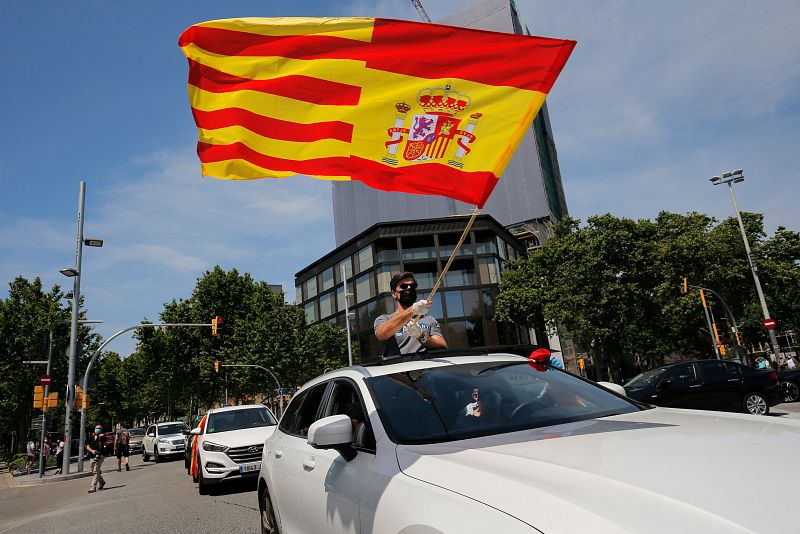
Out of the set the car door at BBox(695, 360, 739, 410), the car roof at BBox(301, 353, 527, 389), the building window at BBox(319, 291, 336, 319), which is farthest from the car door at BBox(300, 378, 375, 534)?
the building window at BBox(319, 291, 336, 319)

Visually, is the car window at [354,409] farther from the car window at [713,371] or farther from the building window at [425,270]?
the building window at [425,270]

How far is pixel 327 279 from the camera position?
6456cm

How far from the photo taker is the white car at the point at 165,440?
88.9 ft

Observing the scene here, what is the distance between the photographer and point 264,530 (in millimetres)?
4703

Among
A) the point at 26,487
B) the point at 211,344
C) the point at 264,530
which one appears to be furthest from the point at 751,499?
the point at 211,344

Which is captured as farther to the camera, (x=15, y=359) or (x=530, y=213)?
(x=530, y=213)

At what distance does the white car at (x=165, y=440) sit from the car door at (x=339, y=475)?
26903mm

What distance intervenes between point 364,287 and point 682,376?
4505 centimetres

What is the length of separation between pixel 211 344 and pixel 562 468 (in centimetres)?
5196

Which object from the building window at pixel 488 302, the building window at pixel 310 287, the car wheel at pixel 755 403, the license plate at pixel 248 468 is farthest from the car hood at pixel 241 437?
the building window at pixel 310 287

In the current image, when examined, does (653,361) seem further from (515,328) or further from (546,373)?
(546,373)

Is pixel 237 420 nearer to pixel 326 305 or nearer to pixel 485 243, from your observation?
pixel 485 243

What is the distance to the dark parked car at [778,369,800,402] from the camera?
16.7 meters

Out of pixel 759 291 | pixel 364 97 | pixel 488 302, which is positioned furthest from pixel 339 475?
pixel 488 302
